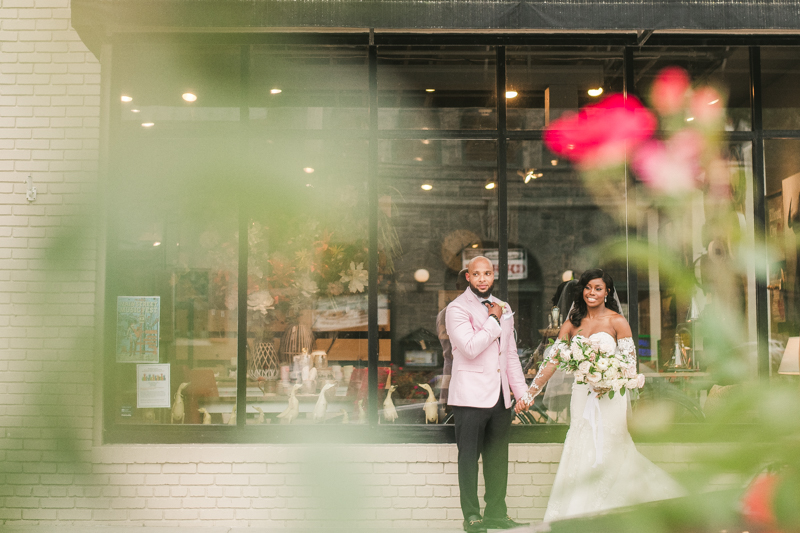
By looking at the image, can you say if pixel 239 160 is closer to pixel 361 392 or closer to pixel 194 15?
pixel 194 15

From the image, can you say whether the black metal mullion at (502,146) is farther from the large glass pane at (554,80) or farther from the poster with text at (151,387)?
the poster with text at (151,387)

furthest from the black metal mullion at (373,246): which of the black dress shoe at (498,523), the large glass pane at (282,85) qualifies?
the large glass pane at (282,85)

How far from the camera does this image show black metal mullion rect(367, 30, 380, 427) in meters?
5.02

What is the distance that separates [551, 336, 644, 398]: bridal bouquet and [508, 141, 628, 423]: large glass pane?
1151mm

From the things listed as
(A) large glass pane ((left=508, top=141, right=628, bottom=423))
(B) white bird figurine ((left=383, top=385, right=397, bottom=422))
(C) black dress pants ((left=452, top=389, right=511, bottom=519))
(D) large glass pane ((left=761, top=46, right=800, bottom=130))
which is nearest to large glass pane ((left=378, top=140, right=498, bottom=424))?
(B) white bird figurine ((left=383, top=385, right=397, bottom=422))

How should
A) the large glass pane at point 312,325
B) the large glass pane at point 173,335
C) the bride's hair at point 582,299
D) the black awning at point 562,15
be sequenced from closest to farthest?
the black awning at point 562,15
the bride's hair at point 582,299
the large glass pane at point 173,335
the large glass pane at point 312,325

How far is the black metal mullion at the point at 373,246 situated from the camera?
5.02m

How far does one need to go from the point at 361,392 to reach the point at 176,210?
4.60 m

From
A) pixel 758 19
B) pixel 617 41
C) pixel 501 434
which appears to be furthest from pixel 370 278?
pixel 758 19

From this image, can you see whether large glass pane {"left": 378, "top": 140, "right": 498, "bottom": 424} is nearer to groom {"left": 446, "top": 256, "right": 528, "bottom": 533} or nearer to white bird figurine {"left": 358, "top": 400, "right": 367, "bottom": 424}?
white bird figurine {"left": 358, "top": 400, "right": 367, "bottom": 424}

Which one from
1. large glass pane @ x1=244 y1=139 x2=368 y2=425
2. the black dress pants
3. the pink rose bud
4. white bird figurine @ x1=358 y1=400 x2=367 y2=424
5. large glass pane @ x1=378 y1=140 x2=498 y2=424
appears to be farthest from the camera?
large glass pane @ x1=378 y1=140 x2=498 y2=424

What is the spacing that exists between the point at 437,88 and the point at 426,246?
1825 mm

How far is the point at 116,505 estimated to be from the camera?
652mm

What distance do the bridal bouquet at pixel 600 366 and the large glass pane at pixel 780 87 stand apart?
8.25 feet
